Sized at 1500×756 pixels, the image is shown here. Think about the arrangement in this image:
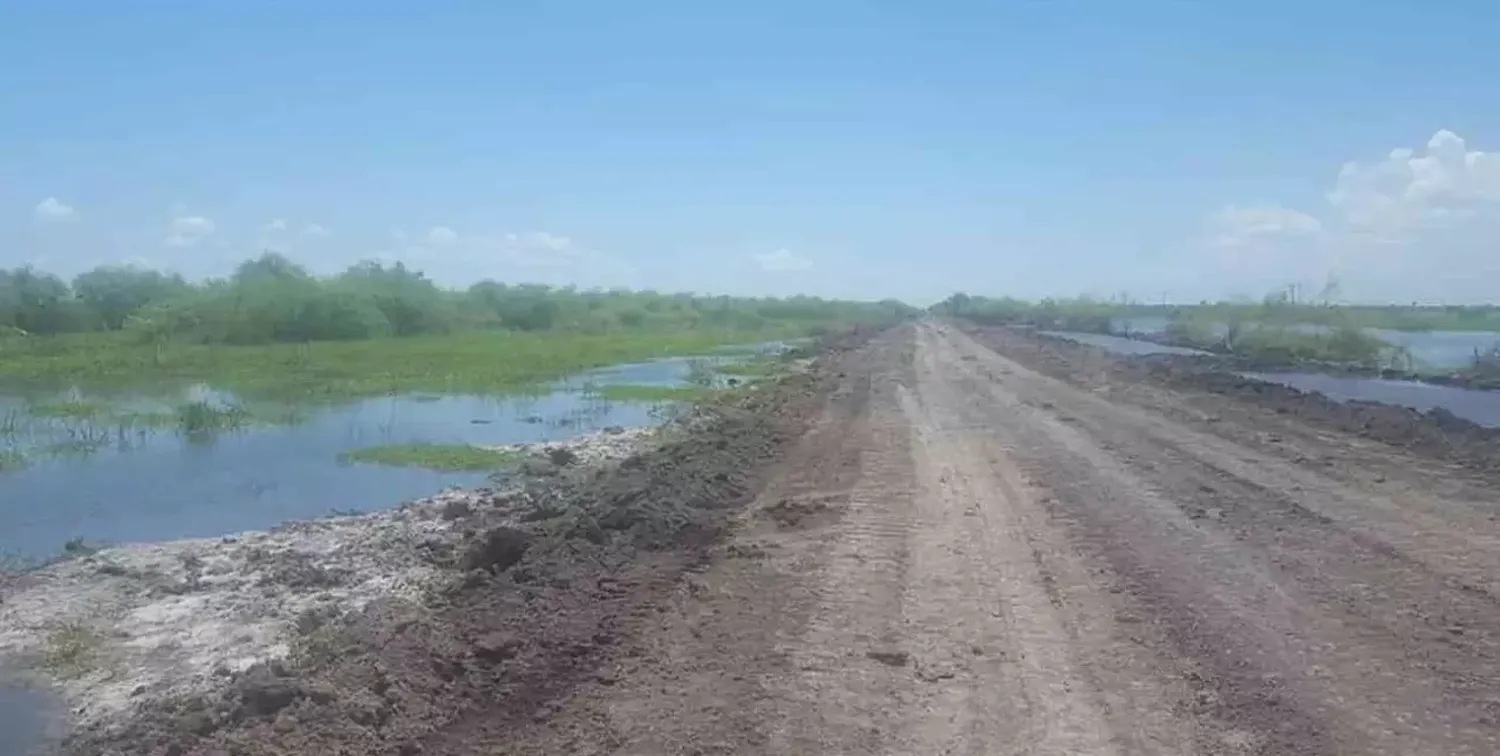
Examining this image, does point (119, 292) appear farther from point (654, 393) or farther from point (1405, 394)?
point (1405, 394)

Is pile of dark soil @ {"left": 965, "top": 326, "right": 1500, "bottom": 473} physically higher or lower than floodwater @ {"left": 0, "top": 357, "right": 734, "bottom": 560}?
higher

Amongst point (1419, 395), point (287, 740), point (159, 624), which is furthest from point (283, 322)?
point (287, 740)

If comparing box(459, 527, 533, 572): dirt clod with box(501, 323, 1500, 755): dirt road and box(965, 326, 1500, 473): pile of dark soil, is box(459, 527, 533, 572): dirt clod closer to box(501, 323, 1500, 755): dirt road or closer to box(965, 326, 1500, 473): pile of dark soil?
box(501, 323, 1500, 755): dirt road

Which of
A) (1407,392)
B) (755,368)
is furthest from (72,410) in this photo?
(1407,392)

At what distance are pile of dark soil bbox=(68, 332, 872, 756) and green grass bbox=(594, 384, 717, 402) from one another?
1579cm

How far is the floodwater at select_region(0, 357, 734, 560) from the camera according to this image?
1483 centimetres

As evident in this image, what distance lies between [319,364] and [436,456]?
23.3m

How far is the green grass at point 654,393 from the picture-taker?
30561 millimetres

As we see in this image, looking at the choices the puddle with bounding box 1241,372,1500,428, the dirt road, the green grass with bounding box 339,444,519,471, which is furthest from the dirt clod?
the puddle with bounding box 1241,372,1500,428

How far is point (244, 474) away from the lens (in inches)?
738

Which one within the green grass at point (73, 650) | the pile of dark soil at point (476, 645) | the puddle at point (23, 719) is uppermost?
the pile of dark soil at point (476, 645)

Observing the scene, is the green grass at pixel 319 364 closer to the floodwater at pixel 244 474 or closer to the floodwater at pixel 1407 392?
the floodwater at pixel 244 474

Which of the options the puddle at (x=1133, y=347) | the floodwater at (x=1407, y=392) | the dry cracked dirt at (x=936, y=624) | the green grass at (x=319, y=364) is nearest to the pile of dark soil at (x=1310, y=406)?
the dry cracked dirt at (x=936, y=624)

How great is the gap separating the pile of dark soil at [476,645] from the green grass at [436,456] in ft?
15.6
